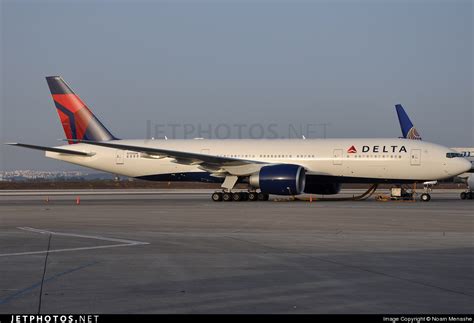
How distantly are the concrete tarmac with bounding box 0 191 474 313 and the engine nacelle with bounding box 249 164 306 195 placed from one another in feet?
40.4

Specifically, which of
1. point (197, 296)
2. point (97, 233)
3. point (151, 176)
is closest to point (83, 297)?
point (197, 296)

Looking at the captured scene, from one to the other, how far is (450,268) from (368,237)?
5.75 metres

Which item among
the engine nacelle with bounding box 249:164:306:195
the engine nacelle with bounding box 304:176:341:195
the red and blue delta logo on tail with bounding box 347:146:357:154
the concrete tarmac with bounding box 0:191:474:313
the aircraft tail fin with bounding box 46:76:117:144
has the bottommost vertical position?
the concrete tarmac with bounding box 0:191:474:313

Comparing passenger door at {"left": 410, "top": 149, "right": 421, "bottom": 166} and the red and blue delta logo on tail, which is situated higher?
the red and blue delta logo on tail

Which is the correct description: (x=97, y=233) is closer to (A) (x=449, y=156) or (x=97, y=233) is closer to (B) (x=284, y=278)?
(B) (x=284, y=278)

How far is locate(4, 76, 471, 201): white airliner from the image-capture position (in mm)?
36625

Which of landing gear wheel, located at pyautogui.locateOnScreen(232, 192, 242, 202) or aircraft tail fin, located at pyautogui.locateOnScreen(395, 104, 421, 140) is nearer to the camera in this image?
landing gear wheel, located at pyautogui.locateOnScreen(232, 192, 242, 202)

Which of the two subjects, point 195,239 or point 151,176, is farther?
point 151,176

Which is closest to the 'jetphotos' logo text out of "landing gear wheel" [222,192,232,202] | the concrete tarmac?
"landing gear wheel" [222,192,232,202]

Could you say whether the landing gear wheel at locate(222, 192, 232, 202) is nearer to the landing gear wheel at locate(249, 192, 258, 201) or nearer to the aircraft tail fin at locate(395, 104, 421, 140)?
the landing gear wheel at locate(249, 192, 258, 201)

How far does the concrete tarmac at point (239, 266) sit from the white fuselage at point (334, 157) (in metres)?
13.9

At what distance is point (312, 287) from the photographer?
9.90m

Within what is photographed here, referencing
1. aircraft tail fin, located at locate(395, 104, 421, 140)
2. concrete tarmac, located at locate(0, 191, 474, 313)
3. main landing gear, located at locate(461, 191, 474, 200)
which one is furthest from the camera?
aircraft tail fin, located at locate(395, 104, 421, 140)

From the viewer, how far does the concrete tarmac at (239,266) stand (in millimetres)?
8758
